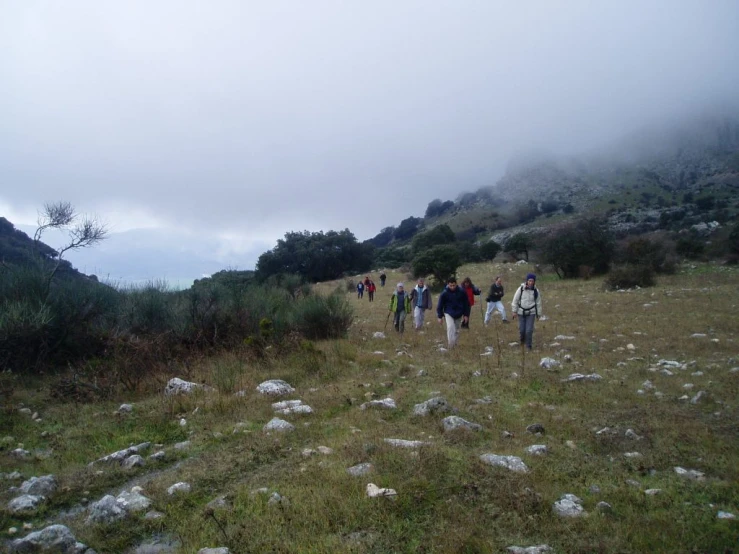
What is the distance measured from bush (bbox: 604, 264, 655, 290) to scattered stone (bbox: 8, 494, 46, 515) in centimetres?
2441

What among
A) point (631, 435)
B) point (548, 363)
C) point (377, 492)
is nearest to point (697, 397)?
point (631, 435)

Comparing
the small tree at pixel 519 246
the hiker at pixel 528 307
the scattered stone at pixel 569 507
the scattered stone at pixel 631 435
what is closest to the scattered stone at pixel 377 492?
the scattered stone at pixel 569 507

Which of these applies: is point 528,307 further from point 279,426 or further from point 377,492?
point 377,492

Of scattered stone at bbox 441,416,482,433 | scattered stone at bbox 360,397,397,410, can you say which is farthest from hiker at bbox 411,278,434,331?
scattered stone at bbox 441,416,482,433

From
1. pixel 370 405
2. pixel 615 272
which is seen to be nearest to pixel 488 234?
pixel 615 272

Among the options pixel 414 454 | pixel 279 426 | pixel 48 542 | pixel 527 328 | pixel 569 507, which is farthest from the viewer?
pixel 527 328

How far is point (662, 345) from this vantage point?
10547 millimetres

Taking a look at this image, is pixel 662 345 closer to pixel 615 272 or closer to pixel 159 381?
pixel 159 381

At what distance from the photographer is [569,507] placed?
3.80 metres

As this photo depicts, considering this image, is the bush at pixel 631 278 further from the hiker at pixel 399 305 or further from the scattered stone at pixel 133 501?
the scattered stone at pixel 133 501

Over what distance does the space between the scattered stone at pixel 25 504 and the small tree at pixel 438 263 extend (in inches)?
1165

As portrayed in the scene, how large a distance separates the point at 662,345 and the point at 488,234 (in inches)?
2785

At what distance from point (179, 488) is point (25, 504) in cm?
117

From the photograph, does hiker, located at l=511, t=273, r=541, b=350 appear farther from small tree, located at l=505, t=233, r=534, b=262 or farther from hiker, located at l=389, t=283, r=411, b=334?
small tree, located at l=505, t=233, r=534, b=262
